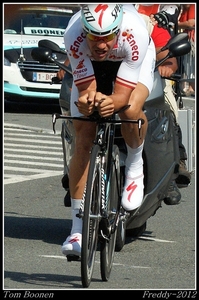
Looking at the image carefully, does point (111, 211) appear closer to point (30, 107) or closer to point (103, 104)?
point (103, 104)

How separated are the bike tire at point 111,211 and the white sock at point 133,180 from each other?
63mm

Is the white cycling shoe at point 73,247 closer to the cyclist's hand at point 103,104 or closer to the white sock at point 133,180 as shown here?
the white sock at point 133,180

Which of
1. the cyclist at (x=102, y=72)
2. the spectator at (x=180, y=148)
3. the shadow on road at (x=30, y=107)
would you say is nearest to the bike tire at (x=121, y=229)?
the cyclist at (x=102, y=72)

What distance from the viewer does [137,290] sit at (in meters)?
6.07

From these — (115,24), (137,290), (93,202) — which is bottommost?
(137,290)

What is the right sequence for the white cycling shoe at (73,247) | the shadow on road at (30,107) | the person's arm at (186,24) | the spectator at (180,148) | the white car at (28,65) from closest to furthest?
the white cycling shoe at (73,247)
the spectator at (180,148)
the person's arm at (186,24)
the white car at (28,65)
the shadow on road at (30,107)

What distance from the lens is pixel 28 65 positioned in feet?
56.1

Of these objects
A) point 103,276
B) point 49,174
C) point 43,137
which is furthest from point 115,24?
point 43,137

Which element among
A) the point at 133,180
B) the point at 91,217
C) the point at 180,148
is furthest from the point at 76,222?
the point at 180,148

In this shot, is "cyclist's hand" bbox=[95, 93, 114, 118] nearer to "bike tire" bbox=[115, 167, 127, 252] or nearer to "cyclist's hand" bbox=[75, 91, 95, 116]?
"cyclist's hand" bbox=[75, 91, 95, 116]

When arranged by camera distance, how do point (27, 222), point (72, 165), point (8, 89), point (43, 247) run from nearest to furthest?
point (72, 165) < point (43, 247) < point (27, 222) < point (8, 89)

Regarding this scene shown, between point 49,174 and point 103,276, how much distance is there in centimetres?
547

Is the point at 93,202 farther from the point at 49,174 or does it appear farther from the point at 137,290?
the point at 49,174

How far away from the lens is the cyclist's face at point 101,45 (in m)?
6.06
